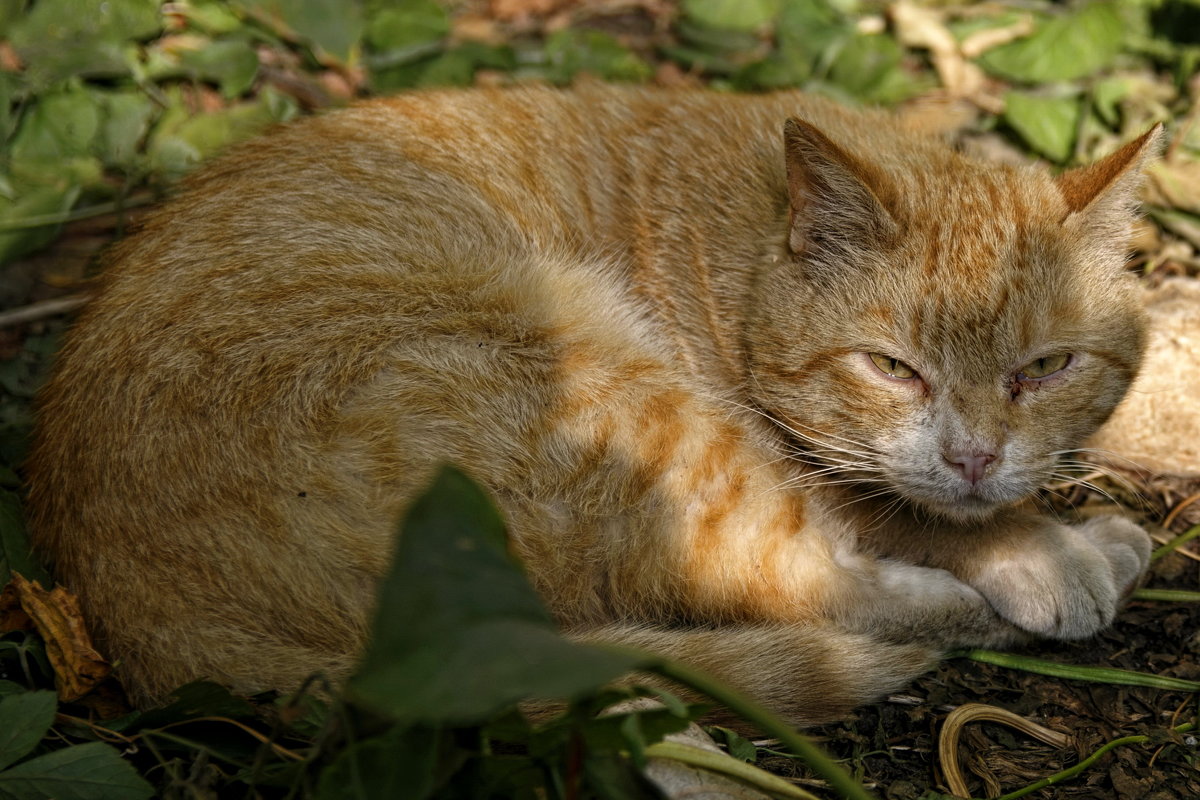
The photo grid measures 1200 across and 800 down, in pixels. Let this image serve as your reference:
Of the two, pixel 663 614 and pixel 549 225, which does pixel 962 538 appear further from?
pixel 549 225

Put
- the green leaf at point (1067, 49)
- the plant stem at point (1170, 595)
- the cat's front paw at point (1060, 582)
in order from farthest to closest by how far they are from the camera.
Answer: the green leaf at point (1067, 49)
the plant stem at point (1170, 595)
the cat's front paw at point (1060, 582)

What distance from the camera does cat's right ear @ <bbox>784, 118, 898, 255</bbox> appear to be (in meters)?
2.98

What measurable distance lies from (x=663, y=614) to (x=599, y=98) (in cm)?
208

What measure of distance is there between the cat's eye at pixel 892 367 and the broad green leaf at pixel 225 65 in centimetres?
345

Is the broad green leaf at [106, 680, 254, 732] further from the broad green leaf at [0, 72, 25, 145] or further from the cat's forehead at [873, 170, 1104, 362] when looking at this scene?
the broad green leaf at [0, 72, 25, 145]

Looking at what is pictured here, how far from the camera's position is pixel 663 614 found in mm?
3068

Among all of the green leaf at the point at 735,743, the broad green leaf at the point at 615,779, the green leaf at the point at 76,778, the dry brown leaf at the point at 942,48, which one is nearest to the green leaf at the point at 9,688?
the green leaf at the point at 76,778

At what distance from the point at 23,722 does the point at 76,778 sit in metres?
0.21

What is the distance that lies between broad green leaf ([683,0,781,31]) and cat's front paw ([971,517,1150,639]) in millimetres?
3349

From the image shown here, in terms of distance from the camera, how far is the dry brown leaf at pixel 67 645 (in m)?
2.76

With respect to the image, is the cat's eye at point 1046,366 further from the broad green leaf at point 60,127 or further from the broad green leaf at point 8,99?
the broad green leaf at point 8,99

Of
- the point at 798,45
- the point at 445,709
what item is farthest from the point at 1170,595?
the point at 798,45

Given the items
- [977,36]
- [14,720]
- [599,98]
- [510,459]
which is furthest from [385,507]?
[977,36]

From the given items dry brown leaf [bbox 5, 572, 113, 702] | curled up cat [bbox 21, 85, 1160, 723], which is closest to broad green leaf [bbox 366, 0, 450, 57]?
curled up cat [bbox 21, 85, 1160, 723]
